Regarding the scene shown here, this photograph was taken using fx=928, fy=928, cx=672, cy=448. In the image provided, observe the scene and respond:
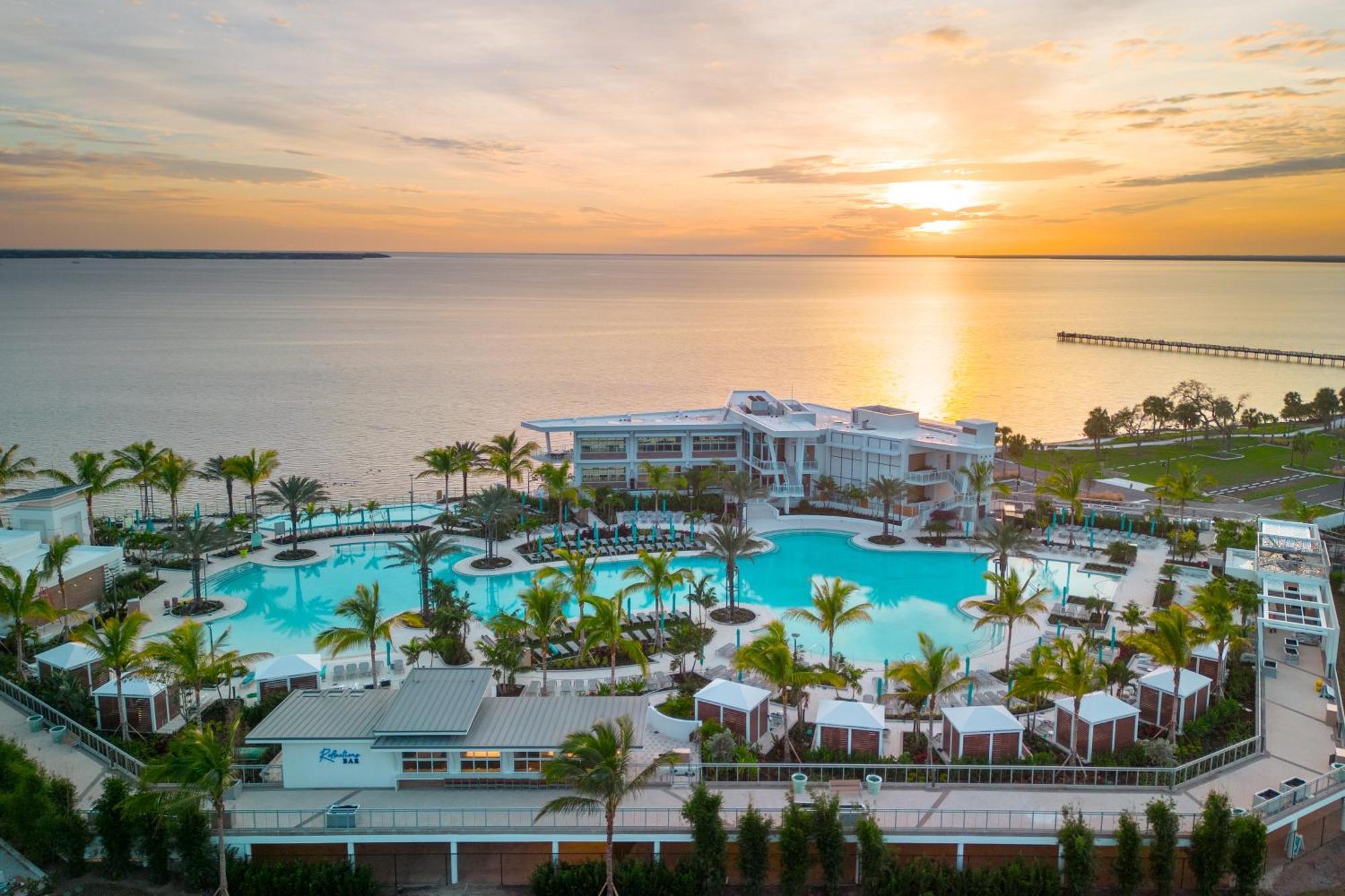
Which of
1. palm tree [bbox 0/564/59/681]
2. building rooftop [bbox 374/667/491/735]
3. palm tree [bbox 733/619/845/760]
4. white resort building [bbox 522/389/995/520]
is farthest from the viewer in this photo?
white resort building [bbox 522/389/995/520]

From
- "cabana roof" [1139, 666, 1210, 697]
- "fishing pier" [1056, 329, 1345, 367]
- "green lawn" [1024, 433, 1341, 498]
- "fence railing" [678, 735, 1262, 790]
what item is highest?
"fishing pier" [1056, 329, 1345, 367]

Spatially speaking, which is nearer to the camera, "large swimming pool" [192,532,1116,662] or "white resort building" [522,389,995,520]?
"large swimming pool" [192,532,1116,662]

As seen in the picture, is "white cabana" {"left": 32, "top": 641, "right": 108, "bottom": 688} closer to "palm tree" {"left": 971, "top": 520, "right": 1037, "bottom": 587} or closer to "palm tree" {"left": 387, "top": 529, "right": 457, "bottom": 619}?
"palm tree" {"left": 387, "top": 529, "right": 457, "bottom": 619}

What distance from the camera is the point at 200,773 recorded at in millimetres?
19406

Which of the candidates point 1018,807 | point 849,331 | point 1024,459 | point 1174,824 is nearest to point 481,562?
point 1018,807

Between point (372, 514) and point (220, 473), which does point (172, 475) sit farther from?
point (372, 514)

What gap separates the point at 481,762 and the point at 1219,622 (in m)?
21.6

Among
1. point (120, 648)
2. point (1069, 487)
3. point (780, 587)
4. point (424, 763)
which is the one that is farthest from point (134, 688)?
point (1069, 487)

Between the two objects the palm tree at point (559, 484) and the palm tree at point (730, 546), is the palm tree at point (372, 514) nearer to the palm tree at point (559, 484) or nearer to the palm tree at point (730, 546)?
the palm tree at point (559, 484)

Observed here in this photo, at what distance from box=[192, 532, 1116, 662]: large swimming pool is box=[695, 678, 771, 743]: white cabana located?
787cm

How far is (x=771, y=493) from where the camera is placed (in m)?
54.0

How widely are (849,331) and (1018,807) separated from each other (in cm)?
17177

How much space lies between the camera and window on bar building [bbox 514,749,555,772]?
76.0 ft

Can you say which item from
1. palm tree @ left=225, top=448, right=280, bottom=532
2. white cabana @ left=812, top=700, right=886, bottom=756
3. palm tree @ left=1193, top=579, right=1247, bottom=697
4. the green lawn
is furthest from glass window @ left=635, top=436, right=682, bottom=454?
white cabana @ left=812, top=700, right=886, bottom=756
